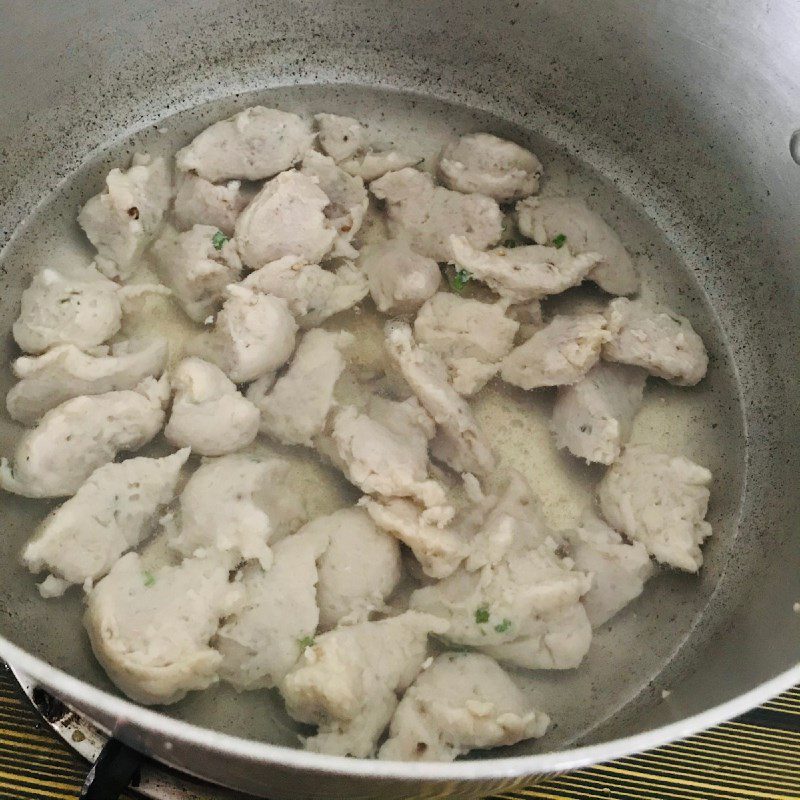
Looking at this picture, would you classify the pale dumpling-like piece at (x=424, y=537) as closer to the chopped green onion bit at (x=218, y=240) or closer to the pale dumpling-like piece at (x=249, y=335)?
the pale dumpling-like piece at (x=249, y=335)

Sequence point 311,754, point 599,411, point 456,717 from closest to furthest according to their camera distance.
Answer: point 311,754, point 456,717, point 599,411

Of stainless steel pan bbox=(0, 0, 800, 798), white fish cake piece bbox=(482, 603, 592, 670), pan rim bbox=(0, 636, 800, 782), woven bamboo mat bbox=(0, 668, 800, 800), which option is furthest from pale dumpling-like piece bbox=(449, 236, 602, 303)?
pan rim bbox=(0, 636, 800, 782)

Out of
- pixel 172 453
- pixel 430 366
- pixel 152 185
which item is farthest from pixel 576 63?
pixel 172 453

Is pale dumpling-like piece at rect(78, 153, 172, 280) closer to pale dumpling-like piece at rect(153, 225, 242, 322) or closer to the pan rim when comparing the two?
pale dumpling-like piece at rect(153, 225, 242, 322)

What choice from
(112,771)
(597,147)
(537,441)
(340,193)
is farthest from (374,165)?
(112,771)

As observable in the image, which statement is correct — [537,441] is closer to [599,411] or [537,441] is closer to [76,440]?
[599,411]

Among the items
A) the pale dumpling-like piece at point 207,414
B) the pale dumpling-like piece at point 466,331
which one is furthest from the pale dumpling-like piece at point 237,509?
the pale dumpling-like piece at point 466,331

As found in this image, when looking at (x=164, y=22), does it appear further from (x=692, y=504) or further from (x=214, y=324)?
(x=692, y=504)

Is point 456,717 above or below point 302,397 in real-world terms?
below
